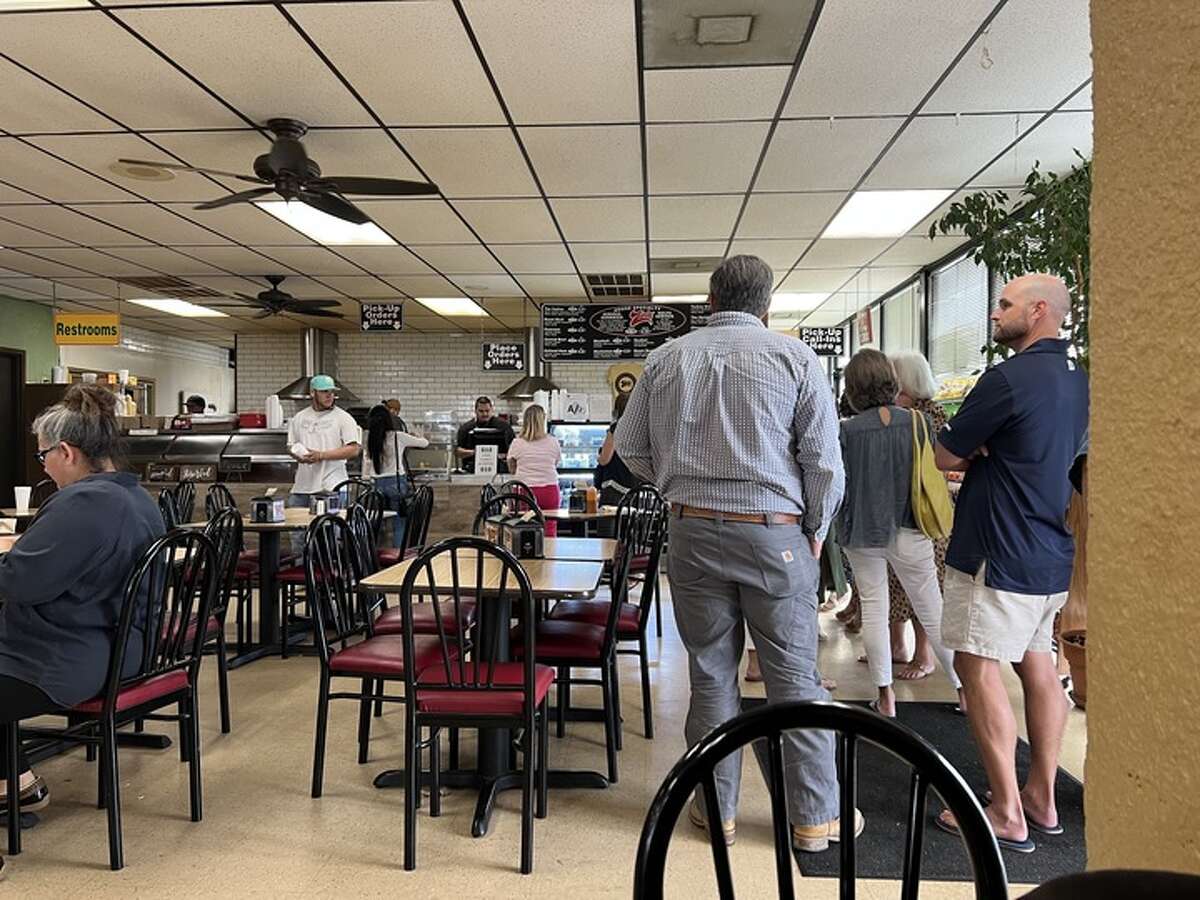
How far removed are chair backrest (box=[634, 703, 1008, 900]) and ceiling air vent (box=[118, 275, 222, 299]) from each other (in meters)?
8.39

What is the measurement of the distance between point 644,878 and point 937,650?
293 cm

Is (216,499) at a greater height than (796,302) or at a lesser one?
lesser

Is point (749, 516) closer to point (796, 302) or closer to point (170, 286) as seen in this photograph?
point (796, 302)

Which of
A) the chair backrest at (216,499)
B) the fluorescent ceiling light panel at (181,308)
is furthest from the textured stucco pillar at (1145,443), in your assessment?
the fluorescent ceiling light panel at (181,308)

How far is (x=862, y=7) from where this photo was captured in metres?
3.19

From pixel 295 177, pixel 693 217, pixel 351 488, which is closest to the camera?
pixel 295 177

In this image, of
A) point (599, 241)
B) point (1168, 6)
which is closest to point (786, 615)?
point (1168, 6)

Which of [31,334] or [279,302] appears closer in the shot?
[279,302]

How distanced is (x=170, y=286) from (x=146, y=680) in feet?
23.0

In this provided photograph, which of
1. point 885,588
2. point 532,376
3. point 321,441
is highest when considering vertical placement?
point 532,376

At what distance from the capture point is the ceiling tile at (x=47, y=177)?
15.4 ft

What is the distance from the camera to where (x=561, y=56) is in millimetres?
3557

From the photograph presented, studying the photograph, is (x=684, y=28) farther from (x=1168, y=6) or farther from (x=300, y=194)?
(x=1168, y=6)

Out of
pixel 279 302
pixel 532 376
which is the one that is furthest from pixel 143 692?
pixel 532 376
